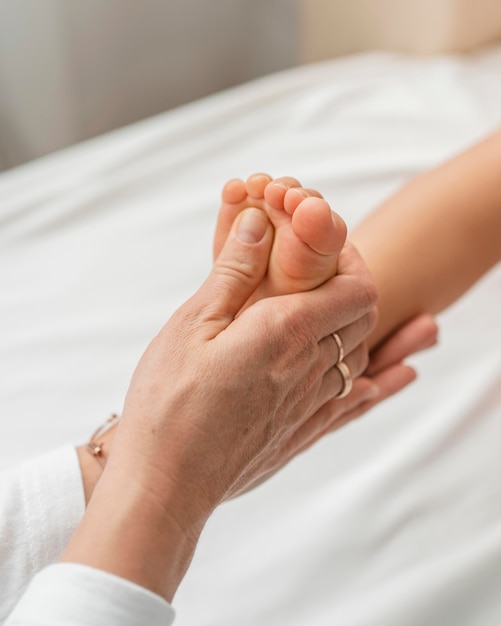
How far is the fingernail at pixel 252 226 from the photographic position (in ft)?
2.28

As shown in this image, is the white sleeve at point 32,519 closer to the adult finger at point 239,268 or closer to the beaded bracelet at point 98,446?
the beaded bracelet at point 98,446

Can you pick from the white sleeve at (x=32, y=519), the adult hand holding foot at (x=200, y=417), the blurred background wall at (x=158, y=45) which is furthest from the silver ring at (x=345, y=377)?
the blurred background wall at (x=158, y=45)

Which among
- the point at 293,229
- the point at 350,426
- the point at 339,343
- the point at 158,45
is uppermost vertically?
the point at 158,45

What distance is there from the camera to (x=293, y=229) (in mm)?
657

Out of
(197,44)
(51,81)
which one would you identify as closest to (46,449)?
(51,81)

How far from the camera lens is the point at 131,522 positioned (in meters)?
0.52

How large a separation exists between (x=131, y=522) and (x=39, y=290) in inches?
22.2

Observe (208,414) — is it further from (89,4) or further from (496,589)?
(89,4)

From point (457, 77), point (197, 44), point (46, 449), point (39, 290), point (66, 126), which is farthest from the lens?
point (197, 44)

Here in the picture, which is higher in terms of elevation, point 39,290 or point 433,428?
point 39,290

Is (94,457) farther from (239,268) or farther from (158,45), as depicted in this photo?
(158,45)

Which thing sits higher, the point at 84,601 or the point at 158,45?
the point at 158,45

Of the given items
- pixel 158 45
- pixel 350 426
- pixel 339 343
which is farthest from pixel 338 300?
pixel 158 45

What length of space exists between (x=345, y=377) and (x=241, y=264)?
15 centimetres
